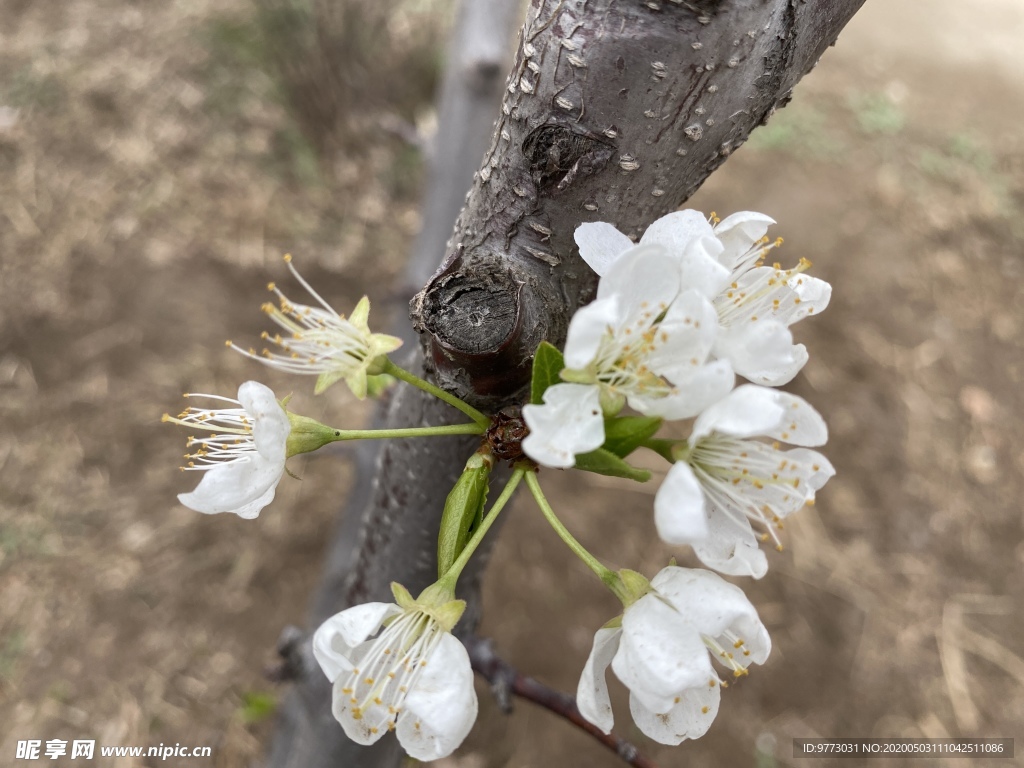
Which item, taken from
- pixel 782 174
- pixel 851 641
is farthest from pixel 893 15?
pixel 851 641

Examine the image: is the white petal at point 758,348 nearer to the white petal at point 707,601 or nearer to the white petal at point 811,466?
the white petal at point 811,466

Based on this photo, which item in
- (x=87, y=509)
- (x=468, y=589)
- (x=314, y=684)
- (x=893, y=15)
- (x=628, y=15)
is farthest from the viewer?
(x=893, y=15)

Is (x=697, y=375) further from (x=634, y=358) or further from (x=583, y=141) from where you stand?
(x=583, y=141)

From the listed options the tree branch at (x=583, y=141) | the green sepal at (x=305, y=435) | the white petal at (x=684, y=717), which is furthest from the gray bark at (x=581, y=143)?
the white petal at (x=684, y=717)

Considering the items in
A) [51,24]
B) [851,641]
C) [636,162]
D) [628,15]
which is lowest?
[851,641]

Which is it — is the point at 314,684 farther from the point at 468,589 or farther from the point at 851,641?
the point at 851,641

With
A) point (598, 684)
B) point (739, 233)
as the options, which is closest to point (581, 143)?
point (739, 233)
